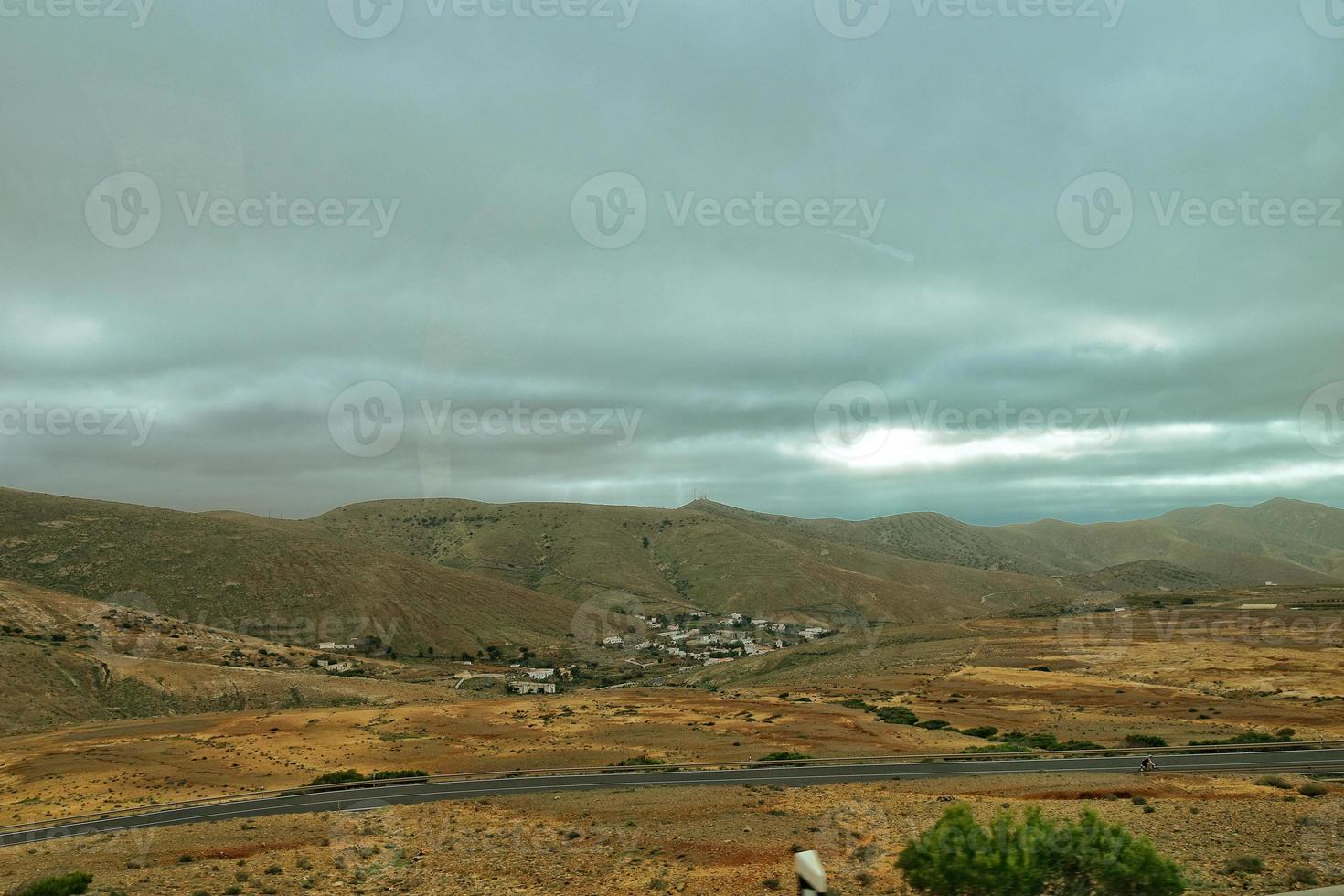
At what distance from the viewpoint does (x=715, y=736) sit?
149ft

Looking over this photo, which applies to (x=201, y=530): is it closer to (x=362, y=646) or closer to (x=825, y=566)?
(x=362, y=646)

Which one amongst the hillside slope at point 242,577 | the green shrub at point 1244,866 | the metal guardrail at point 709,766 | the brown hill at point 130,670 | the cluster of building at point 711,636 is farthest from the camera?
the cluster of building at point 711,636

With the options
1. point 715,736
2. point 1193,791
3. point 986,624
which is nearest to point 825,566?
point 986,624

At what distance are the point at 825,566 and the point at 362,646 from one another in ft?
396

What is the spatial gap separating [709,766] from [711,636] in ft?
371

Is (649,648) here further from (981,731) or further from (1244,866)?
(1244,866)

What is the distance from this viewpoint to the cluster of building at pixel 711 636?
135 meters

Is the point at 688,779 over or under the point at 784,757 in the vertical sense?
over

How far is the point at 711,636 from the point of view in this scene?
147m

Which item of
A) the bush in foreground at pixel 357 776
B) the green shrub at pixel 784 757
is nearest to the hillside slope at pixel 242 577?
the bush in foreground at pixel 357 776

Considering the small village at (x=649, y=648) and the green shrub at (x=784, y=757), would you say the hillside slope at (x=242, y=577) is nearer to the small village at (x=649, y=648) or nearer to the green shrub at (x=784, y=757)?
the small village at (x=649, y=648)

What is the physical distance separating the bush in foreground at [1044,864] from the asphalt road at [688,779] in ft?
63.4

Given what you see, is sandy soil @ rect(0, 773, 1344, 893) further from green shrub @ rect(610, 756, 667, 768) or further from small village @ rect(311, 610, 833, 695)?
small village @ rect(311, 610, 833, 695)

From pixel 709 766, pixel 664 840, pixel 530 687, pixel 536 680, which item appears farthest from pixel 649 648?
pixel 664 840
